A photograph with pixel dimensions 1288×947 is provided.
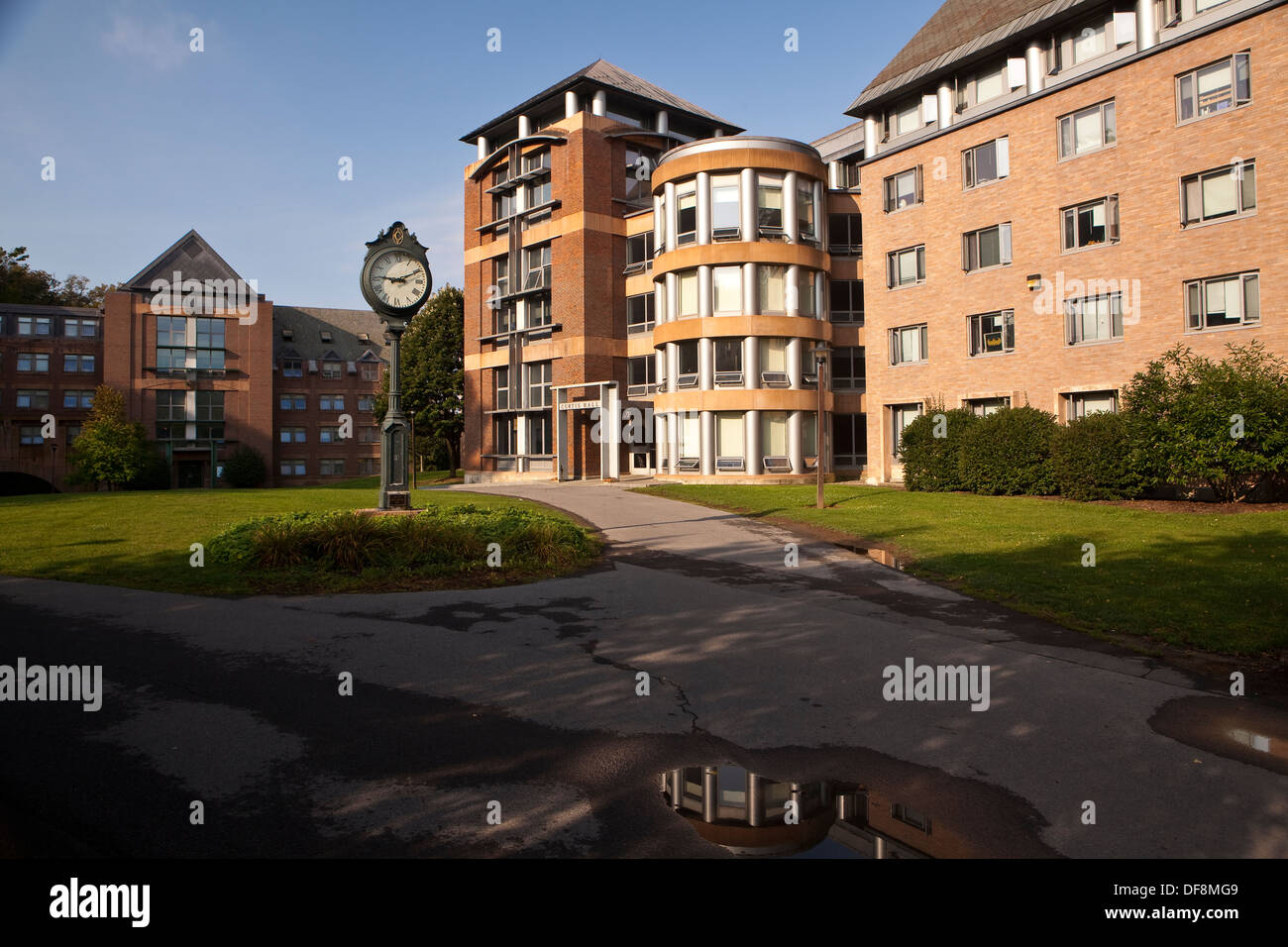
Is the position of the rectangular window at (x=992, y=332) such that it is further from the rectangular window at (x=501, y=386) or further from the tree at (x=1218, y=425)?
the rectangular window at (x=501, y=386)

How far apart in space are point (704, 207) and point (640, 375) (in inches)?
377

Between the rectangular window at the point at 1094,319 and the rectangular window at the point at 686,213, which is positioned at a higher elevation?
the rectangular window at the point at 686,213

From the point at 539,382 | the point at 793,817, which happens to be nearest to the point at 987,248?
the point at 539,382

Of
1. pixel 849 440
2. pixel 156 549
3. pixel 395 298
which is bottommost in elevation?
pixel 156 549

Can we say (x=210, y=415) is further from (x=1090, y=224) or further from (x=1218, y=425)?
(x=1218, y=425)

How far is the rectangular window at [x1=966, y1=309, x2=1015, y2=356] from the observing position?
2792cm

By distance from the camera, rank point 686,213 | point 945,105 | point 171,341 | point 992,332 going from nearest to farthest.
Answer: point 992,332 → point 945,105 → point 686,213 → point 171,341

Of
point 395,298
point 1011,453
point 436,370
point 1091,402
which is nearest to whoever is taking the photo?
point 395,298

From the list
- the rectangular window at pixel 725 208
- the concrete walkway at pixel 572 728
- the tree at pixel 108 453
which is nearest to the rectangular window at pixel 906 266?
the rectangular window at pixel 725 208

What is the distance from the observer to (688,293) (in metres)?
35.5

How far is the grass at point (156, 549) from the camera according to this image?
1079 centimetres

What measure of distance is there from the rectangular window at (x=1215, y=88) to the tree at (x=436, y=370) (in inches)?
1626

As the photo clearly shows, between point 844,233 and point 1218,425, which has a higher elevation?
point 844,233
